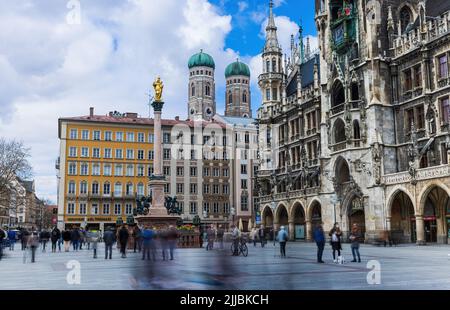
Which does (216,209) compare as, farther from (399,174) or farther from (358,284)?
(358,284)

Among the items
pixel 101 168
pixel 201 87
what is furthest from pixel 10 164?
pixel 201 87

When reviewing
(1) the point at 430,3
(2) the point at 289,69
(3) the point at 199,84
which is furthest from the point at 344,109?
(3) the point at 199,84

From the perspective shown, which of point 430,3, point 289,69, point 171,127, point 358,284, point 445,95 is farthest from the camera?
point 171,127

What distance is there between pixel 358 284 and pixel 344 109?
3718 centimetres

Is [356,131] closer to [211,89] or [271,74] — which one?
[271,74]

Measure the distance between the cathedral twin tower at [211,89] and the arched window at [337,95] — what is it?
9917 centimetres

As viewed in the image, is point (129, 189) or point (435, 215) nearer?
point (435, 215)

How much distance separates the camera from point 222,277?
8852mm

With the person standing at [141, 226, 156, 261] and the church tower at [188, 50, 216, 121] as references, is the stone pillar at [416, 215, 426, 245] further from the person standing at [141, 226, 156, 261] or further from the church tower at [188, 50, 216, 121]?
the church tower at [188, 50, 216, 121]

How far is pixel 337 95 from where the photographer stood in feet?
169

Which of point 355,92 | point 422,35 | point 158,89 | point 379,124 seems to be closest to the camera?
point 422,35

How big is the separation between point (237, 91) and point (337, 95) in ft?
348

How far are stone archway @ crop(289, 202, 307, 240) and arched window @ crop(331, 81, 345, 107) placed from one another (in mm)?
13142

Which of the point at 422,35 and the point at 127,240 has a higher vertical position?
the point at 422,35
